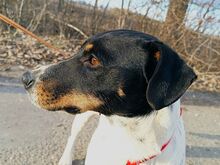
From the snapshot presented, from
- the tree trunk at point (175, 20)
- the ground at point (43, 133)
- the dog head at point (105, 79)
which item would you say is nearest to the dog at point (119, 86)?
the dog head at point (105, 79)

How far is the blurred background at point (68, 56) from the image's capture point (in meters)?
3.84

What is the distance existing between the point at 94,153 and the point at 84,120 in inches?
28.3

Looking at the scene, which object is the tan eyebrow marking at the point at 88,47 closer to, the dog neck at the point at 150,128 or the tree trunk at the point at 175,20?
the dog neck at the point at 150,128

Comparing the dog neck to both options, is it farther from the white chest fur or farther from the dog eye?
the dog eye

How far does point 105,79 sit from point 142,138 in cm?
50

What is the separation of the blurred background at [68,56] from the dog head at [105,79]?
1288 millimetres

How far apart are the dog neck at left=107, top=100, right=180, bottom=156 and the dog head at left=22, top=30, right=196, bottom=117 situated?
2.4 inches

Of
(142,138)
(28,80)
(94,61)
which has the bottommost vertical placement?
(142,138)

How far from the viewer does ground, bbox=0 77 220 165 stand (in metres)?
3.54

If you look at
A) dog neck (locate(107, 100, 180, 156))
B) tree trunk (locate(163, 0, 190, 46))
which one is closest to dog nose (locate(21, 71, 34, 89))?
dog neck (locate(107, 100, 180, 156))

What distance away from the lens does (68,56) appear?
14.8 feet

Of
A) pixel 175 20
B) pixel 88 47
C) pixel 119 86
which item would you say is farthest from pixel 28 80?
pixel 175 20

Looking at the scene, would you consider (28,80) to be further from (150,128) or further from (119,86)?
(150,128)

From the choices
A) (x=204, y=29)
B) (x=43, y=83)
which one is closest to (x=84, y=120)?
(x=43, y=83)
